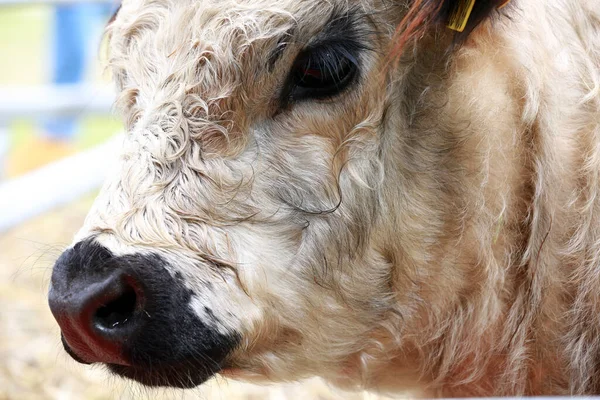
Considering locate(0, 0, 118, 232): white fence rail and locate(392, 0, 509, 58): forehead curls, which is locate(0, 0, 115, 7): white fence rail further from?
locate(392, 0, 509, 58): forehead curls

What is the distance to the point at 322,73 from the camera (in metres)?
1.74

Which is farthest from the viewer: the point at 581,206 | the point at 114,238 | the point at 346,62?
the point at 581,206

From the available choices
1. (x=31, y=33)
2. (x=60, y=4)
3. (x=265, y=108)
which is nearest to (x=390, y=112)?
(x=265, y=108)

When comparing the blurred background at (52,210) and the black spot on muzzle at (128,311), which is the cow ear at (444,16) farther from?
the blurred background at (52,210)

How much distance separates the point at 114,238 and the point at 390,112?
0.65 m

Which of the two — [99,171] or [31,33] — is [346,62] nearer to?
[99,171]

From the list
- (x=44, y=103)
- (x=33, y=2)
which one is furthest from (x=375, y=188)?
(x=33, y=2)

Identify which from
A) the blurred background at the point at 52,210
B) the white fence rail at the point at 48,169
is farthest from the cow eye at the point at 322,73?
the white fence rail at the point at 48,169

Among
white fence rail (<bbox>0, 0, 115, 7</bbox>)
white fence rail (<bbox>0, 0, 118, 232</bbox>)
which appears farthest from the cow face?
white fence rail (<bbox>0, 0, 115, 7</bbox>)

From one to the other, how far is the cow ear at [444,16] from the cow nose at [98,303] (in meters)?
0.72

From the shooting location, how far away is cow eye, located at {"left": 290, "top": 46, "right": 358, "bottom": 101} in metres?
1.74

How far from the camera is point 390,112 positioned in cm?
180

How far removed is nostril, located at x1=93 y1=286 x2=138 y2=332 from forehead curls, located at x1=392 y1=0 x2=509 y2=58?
0.72 metres

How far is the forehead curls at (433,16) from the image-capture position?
5.36 feet
